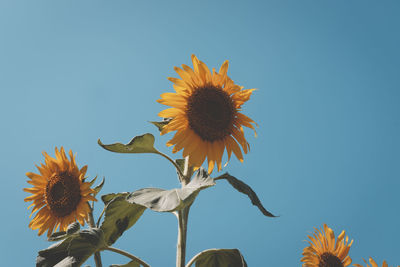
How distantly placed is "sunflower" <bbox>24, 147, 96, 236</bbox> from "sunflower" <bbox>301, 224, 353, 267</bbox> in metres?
2.17

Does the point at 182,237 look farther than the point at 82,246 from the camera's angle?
Yes

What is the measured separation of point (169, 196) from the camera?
185 centimetres

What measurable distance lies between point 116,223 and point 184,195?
0.56m

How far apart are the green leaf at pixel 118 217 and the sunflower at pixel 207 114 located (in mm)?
444

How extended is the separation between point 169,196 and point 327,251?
8.47 feet

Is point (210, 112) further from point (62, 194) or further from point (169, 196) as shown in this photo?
point (62, 194)

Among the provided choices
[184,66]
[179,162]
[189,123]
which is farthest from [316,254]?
[184,66]

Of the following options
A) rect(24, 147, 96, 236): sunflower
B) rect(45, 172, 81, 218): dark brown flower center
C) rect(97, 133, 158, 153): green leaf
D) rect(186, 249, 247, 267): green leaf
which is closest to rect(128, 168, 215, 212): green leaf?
rect(97, 133, 158, 153): green leaf

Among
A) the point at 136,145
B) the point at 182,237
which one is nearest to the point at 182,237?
the point at 182,237

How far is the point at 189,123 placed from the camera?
2.42 metres

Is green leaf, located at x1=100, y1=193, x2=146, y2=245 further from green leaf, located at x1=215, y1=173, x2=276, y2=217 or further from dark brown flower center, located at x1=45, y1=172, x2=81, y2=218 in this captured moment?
dark brown flower center, located at x1=45, y1=172, x2=81, y2=218

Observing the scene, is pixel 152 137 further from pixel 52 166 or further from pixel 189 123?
pixel 52 166

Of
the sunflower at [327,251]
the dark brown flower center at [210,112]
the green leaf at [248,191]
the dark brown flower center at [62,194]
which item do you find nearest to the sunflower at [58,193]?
the dark brown flower center at [62,194]

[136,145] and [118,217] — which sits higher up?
[136,145]
